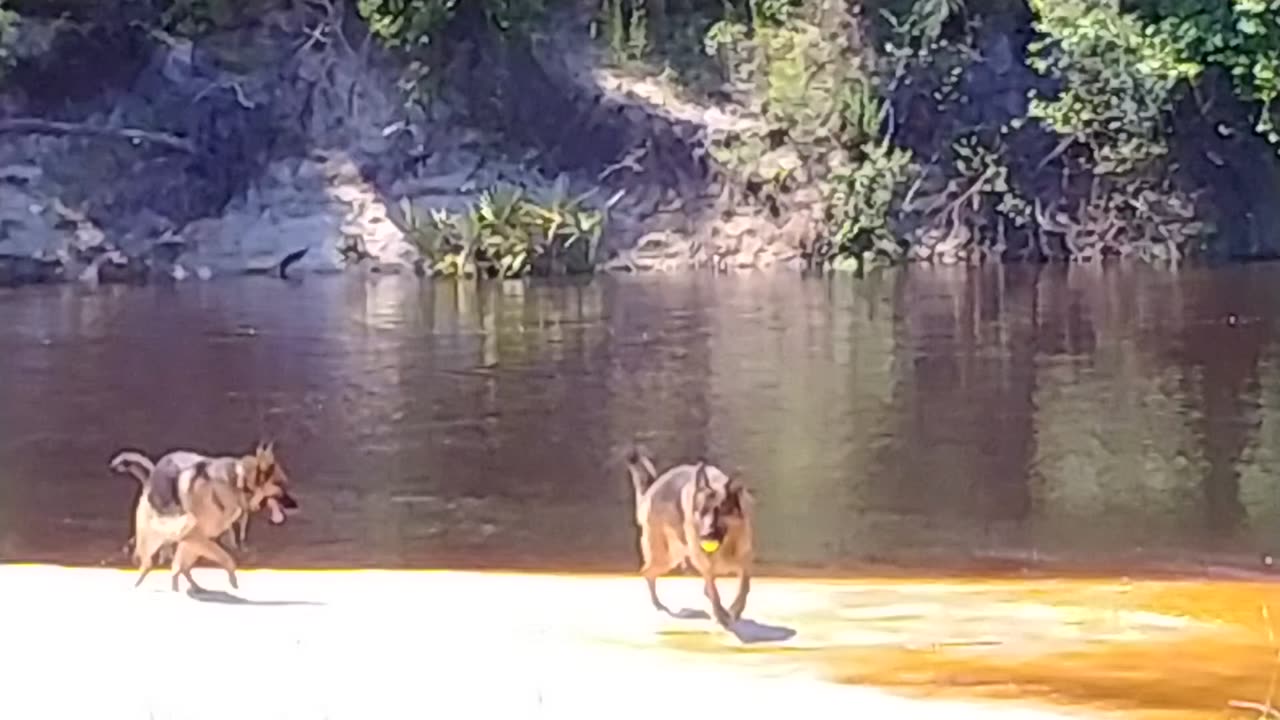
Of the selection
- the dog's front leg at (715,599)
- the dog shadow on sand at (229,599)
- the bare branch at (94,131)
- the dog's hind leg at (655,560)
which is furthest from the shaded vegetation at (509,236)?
the dog's front leg at (715,599)

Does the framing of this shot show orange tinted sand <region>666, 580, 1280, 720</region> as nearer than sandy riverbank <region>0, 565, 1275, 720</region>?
No

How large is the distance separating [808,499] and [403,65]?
13.6 metres

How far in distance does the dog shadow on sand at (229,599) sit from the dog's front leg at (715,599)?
108 cm

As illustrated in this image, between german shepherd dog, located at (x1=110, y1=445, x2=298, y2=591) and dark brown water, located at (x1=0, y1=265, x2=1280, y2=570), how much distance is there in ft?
4.02

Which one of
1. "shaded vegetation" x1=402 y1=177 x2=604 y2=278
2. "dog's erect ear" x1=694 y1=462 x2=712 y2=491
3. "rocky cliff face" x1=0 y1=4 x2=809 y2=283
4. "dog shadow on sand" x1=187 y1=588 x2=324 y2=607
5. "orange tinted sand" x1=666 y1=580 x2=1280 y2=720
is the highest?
"rocky cliff face" x1=0 y1=4 x2=809 y2=283

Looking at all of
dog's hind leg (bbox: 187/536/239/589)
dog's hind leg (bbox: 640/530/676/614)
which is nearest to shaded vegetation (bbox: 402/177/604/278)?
dog's hind leg (bbox: 187/536/239/589)

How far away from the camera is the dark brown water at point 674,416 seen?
25.9 feet

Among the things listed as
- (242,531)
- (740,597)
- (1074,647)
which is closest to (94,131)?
(242,531)

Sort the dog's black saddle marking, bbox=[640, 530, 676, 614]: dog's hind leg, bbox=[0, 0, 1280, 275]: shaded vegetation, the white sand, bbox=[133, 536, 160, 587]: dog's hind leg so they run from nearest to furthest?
1. the white sand
2. bbox=[640, 530, 676, 614]: dog's hind leg
3. the dog's black saddle marking
4. bbox=[133, 536, 160, 587]: dog's hind leg
5. bbox=[0, 0, 1280, 275]: shaded vegetation

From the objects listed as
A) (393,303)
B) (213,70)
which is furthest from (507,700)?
(213,70)

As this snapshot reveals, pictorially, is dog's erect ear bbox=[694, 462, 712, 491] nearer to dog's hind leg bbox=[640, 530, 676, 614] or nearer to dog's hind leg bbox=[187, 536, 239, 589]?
dog's hind leg bbox=[640, 530, 676, 614]

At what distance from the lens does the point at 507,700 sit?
4680mm

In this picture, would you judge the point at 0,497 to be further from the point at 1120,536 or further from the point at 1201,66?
the point at 1201,66

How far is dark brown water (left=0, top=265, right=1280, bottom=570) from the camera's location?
7.89m
